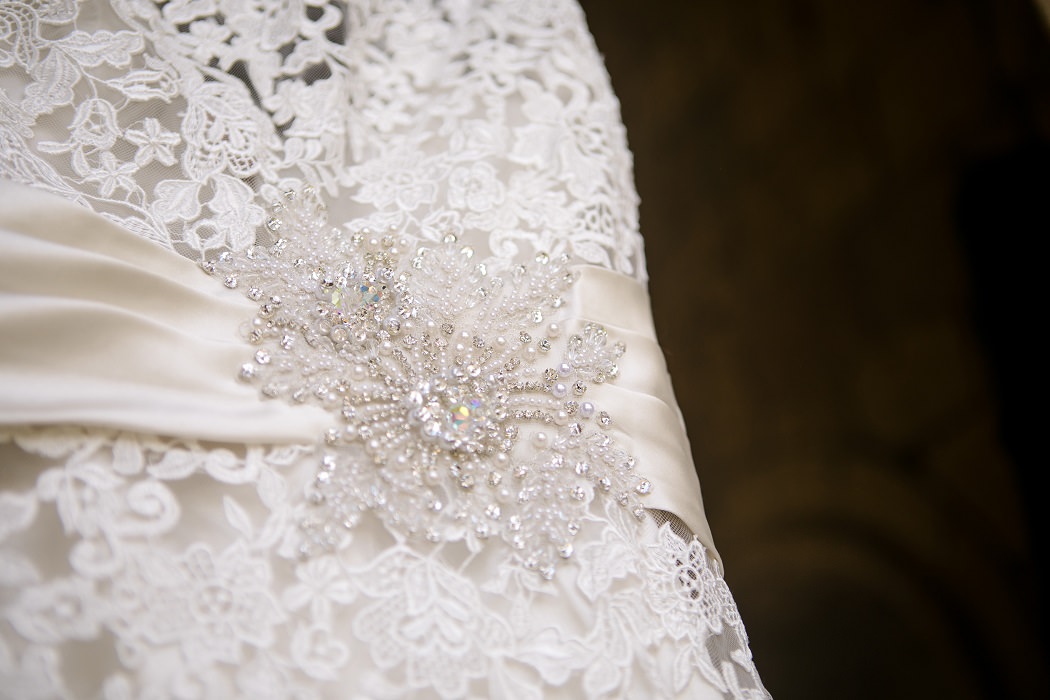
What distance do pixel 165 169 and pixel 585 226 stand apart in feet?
1.67

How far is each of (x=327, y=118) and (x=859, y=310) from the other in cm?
115

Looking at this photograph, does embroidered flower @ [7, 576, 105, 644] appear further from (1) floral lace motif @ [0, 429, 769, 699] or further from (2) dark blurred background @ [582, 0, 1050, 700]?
(2) dark blurred background @ [582, 0, 1050, 700]

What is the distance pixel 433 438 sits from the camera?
70 cm

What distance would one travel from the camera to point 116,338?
0.64 meters

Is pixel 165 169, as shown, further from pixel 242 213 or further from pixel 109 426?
pixel 109 426

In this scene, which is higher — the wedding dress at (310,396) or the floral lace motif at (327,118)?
the floral lace motif at (327,118)

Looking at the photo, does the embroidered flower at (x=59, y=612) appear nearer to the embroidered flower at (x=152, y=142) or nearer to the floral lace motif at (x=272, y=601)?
the floral lace motif at (x=272, y=601)

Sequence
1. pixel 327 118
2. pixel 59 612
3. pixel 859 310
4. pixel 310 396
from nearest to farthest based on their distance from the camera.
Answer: pixel 59 612
pixel 310 396
pixel 327 118
pixel 859 310

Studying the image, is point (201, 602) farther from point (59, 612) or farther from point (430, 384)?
point (430, 384)

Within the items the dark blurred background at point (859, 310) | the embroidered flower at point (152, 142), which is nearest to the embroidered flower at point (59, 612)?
the embroidered flower at point (152, 142)

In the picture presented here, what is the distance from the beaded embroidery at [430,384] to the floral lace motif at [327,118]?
0.23 ft

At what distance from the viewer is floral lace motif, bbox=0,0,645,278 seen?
745 mm

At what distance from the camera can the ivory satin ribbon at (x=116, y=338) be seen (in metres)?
0.60

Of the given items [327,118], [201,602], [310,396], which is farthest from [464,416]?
[327,118]
